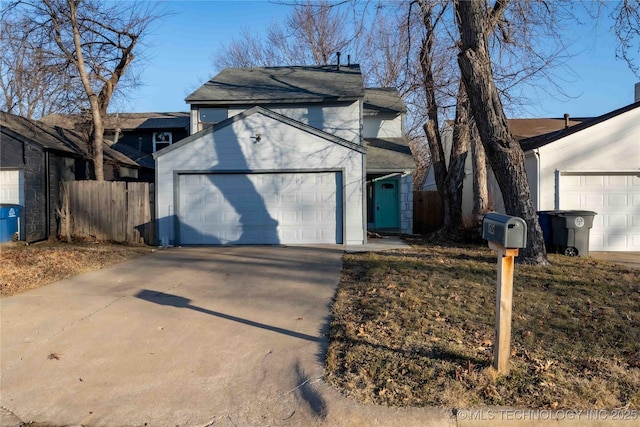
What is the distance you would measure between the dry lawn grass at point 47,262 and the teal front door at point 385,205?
11.4m

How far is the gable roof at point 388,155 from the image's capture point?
16312mm

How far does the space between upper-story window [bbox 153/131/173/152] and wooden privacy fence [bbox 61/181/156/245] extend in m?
11.2

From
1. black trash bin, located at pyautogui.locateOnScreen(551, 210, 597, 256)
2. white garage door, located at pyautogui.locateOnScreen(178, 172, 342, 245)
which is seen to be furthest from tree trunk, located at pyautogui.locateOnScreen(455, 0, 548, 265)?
white garage door, located at pyautogui.locateOnScreen(178, 172, 342, 245)

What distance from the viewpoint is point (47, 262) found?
30.5 feet

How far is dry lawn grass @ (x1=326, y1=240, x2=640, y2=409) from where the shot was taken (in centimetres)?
374

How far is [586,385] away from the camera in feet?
12.7

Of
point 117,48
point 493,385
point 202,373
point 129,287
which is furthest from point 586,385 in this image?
point 117,48

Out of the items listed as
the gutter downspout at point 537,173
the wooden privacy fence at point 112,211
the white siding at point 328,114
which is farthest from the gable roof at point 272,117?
the gutter downspout at point 537,173

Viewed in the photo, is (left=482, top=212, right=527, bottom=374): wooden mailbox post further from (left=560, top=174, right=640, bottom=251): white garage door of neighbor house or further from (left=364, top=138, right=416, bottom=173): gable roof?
(left=364, top=138, right=416, bottom=173): gable roof

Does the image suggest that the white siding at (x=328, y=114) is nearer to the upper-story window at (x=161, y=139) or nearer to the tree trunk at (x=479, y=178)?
the tree trunk at (x=479, y=178)

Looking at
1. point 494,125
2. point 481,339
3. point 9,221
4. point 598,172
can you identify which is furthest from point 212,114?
point 481,339

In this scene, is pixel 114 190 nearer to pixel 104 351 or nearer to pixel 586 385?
pixel 104 351

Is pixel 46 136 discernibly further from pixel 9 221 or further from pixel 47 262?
pixel 47 262

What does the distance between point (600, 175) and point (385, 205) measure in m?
9.92
